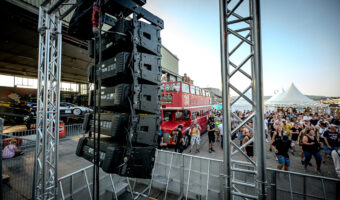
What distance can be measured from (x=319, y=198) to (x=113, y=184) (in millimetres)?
5765

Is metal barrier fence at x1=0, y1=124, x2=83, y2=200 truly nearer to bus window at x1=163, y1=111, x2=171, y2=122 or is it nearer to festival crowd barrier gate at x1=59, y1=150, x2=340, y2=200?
festival crowd barrier gate at x1=59, y1=150, x2=340, y2=200

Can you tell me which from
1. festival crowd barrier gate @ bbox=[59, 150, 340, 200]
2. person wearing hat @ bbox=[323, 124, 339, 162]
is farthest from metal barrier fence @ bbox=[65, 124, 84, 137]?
person wearing hat @ bbox=[323, 124, 339, 162]

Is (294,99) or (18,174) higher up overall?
(294,99)

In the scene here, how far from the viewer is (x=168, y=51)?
62.6 ft

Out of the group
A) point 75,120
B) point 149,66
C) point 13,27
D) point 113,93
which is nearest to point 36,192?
point 113,93

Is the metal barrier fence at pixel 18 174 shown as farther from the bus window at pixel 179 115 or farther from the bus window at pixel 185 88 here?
the bus window at pixel 185 88

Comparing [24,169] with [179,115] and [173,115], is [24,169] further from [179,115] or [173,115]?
[179,115]

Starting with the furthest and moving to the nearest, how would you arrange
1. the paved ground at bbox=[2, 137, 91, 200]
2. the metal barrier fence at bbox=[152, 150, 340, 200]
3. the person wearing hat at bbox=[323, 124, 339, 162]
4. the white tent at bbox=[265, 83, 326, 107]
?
1. the white tent at bbox=[265, 83, 326, 107]
2. the person wearing hat at bbox=[323, 124, 339, 162]
3. the paved ground at bbox=[2, 137, 91, 200]
4. the metal barrier fence at bbox=[152, 150, 340, 200]

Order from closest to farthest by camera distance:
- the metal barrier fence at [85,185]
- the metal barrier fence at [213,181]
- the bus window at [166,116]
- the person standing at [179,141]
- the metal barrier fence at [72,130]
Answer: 1. the metal barrier fence at [213,181]
2. the metal barrier fence at [85,185]
3. the person standing at [179,141]
4. the bus window at [166,116]
5. the metal barrier fence at [72,130]

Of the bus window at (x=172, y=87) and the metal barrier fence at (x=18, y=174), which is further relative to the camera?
the bus window at (x=172, y=87)

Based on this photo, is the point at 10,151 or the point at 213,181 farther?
the point at 10,151

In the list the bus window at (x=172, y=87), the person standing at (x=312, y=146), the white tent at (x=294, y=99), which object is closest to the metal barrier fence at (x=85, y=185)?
the bus window at (x=172, y=87)

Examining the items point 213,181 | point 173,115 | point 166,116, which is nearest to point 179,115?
point 173,115


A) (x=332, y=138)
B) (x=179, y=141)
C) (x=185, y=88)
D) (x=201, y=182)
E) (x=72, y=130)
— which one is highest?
(x=185, y=88)
